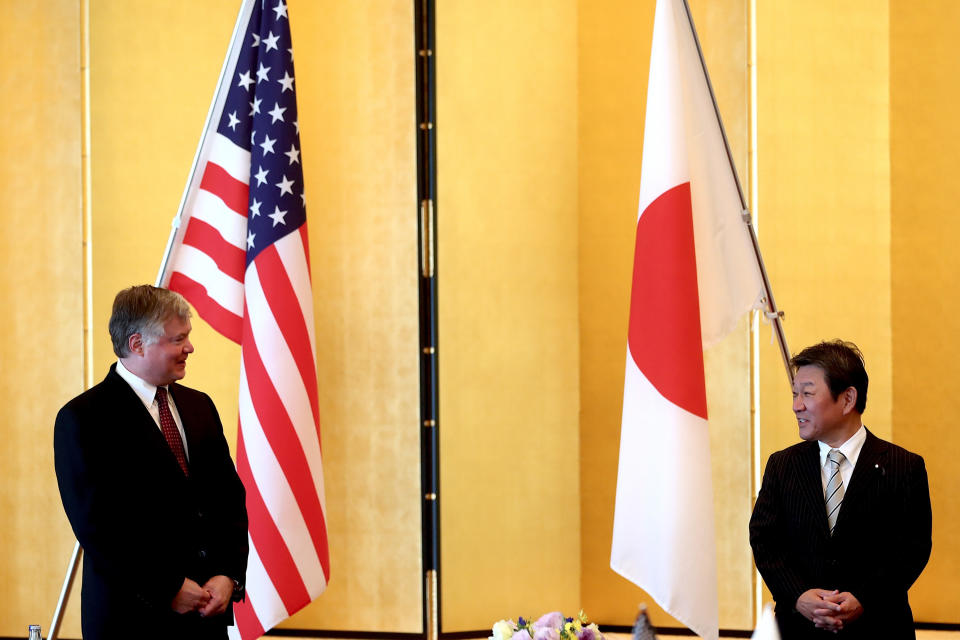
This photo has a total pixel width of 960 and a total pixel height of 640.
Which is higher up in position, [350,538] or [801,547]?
[801,547]

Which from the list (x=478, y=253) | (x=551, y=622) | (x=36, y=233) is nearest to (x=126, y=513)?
(x=551, y=622)

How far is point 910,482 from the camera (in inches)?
111

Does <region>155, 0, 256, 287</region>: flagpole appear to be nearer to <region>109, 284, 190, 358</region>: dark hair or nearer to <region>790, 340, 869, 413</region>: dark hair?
<region>109, 284, 190, 358</region>: dark hair

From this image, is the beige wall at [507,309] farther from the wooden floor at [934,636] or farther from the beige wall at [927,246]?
the beige wall at [927,246]

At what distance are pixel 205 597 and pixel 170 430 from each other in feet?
1.45

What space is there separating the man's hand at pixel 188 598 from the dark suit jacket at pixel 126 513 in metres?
0.02

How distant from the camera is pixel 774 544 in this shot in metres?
2.94

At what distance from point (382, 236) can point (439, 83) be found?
2.39ft

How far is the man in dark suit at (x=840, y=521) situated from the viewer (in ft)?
9.11

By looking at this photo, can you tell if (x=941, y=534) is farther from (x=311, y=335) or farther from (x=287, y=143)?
(x=287, y=143)

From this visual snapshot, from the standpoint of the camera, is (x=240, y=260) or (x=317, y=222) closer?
(x=240, y=260)

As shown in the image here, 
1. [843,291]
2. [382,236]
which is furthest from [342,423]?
[843,291]

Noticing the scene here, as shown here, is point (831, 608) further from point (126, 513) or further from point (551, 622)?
point (126, 513)

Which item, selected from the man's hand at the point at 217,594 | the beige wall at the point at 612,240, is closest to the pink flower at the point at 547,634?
the man's hand at the point at 217,594
